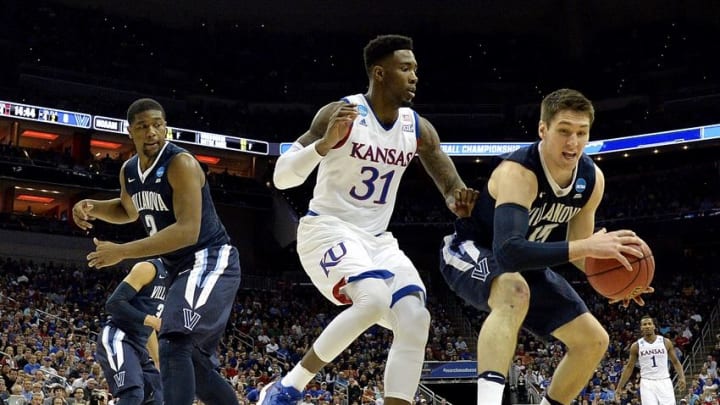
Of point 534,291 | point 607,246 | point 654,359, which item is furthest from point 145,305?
point 654,359

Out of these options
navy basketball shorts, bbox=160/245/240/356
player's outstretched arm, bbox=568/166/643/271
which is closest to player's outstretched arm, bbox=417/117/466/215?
navy basketball shorts, bbox=160/245/240/356

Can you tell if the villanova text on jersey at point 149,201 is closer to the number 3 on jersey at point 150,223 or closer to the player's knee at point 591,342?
the number 3 on jersey at point 150,223

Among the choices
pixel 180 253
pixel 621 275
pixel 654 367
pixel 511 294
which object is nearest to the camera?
pixel 621 275

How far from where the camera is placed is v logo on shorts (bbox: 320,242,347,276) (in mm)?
5598

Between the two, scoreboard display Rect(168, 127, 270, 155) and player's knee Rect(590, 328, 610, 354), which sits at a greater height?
scoreboard display Rect(168, 127, 270, 155)

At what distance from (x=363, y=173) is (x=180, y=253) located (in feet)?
4.52

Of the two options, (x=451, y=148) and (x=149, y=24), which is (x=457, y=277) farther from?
(x=149, y=24)

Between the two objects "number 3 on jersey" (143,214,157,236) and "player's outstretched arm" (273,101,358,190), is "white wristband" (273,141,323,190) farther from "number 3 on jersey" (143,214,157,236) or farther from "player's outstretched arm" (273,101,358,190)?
"number 3 on jersey" (143,214,157,236)

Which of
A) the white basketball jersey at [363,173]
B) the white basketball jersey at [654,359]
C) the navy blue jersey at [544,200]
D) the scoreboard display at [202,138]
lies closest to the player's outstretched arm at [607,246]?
the navy blue jersey at [544,200]

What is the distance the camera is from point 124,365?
6852mm

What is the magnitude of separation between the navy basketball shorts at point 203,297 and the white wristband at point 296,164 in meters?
0.69

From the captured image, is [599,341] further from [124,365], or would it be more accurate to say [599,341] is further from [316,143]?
[124,365]

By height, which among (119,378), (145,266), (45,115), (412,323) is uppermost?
(45,115)

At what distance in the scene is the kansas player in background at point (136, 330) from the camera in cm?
692
